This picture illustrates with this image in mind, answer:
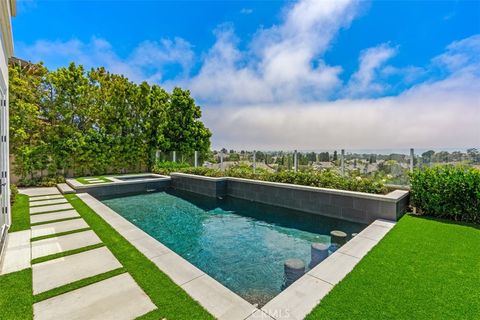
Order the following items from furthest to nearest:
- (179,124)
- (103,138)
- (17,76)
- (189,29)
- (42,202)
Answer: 1. (179,124)
2. (103,138)
3. (189,29)
4. (17,76)
5. (42,202)

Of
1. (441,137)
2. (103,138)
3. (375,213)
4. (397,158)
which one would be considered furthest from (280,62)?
(103,138)

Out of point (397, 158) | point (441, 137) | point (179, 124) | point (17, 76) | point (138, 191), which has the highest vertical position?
point (17, 76)

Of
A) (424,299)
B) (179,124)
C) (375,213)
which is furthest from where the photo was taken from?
(179,124)

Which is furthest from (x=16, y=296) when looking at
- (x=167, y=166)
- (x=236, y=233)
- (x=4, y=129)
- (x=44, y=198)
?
(x=167, y=166)

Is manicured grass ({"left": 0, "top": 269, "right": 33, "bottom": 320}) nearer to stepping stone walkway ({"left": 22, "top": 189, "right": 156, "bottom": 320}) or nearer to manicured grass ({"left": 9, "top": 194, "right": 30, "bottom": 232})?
stepping stone walkway ({"left": 22, "top": 189, "right": 156, "bottom": 320})

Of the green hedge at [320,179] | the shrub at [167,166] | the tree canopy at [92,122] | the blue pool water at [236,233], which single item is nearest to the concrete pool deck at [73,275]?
the blue pool water at [236,233]

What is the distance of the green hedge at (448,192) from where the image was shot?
4.91 meters

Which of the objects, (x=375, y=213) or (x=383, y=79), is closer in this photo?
(x=375, y=213)

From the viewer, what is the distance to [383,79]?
10.6 m

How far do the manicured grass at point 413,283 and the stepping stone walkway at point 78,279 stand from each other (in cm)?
196

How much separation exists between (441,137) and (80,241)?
13360 mm

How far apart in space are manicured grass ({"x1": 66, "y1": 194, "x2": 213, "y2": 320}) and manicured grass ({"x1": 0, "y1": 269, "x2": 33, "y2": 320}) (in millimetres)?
983

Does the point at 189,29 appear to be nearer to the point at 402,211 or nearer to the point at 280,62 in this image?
the point at 280,62

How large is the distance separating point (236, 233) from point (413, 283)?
12.1 feet
